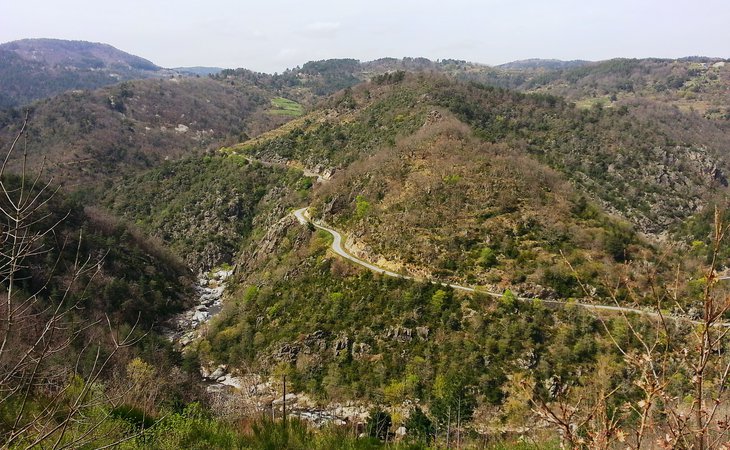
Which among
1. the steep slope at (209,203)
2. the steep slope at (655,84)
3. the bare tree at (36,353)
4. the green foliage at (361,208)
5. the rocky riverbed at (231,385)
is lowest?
the rocky riverbed at (231,385)

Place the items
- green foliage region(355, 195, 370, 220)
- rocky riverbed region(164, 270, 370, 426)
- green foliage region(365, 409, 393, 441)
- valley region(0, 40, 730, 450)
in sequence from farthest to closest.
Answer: green foliage region(355, 195, 370, 220) → rocky riverbed region(164, 270, 370, 426) → green foliage region(365, 409, 393, 441) → valley region(0, 40, 730, 450)

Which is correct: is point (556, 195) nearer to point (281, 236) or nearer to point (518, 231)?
point (518, 231)

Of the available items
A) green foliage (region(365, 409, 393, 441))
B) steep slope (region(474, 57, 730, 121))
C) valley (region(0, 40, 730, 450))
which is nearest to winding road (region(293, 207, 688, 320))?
valley (region(0, 40, 730, 450))

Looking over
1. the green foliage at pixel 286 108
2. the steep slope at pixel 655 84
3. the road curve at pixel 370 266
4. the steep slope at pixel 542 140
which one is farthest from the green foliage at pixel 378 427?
the green foliage at pixel 286 108

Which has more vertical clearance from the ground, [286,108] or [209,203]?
[286,108]

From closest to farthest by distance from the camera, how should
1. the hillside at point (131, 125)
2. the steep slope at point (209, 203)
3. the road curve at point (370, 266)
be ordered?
the road curve at point (370, 266)
the steep slope at point (209, 203)
the hillside at point (131, 125)

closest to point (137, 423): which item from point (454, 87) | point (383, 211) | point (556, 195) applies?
point (383, 211)

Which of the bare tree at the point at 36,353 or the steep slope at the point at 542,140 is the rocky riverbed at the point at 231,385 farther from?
the steep slope at the point at 542,140

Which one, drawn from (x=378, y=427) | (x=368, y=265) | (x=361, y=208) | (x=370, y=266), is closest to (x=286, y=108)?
(x=361, y=208)

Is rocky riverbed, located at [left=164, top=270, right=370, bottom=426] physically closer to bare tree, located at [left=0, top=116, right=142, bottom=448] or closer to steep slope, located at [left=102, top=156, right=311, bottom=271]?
steep slope, located at [left=102, top=156, right=311, bottom=271]

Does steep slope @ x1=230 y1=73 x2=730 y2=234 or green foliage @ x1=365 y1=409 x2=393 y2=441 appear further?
steep slope @ x1=230 y1=73 x2=730 y2=234

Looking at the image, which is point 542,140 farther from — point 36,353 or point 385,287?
point 36,353
